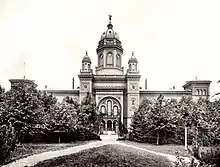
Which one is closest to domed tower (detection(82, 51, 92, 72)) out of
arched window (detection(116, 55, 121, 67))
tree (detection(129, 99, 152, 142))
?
arched window (detection(116, 55, 121, 67))

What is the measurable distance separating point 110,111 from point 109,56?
12.7 meters

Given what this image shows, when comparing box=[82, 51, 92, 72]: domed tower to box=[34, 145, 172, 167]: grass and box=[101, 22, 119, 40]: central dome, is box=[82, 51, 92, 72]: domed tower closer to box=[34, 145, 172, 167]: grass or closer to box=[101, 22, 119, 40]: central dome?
box=[101, 22, 119, 40]: central dome

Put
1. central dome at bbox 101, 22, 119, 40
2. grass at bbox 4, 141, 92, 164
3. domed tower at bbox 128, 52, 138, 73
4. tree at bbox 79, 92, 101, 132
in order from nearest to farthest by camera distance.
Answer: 1. grass at bbox 4, 141, 92, 164
2. tree at bbox 79, 92, 101, 132
3. domed tower at bbox 128, 52, 138, 73
4. central dome at bbox 101, 22, 119, 40

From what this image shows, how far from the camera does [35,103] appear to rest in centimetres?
2475

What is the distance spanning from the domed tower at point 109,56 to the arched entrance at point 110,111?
662 centimetres

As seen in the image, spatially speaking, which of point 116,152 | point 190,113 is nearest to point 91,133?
point 190,113

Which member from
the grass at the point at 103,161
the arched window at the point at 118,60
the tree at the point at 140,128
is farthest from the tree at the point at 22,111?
the arched window at the point at 118,60

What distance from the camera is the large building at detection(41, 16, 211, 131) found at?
67750mm

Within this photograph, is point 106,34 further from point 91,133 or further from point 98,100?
A: point 91,133

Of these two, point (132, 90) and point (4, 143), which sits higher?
point (132, 90)

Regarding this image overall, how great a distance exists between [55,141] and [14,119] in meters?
9.46

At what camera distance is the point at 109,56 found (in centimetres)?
7169

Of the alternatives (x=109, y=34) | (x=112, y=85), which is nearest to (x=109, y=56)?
(x=109, y=34)

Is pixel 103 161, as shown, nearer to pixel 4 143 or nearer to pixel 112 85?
pixel 4 143
